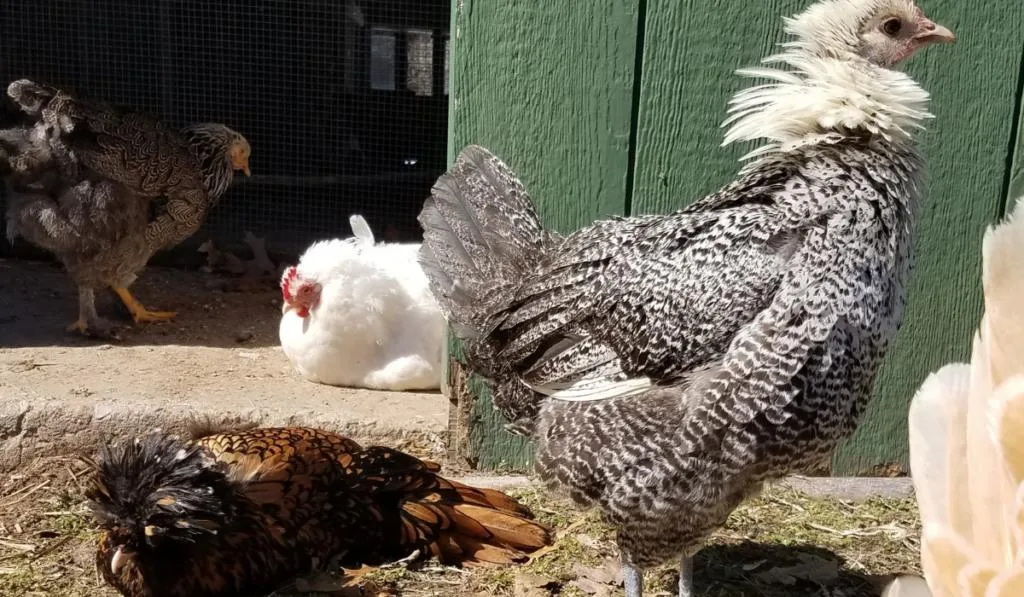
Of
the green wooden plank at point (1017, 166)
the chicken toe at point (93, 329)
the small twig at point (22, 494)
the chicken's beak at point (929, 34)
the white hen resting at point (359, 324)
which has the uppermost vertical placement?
the chicken's beak at point (929, 34)

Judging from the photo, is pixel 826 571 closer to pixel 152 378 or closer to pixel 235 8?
pixel 152 378

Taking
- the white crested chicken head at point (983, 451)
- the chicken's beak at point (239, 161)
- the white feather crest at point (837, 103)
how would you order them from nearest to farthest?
the white crested chicken head at point (983, 451) → the white feather crest at point (837, 103) → the chicken's beak at point (239, 161)

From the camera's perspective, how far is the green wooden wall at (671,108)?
3346mm

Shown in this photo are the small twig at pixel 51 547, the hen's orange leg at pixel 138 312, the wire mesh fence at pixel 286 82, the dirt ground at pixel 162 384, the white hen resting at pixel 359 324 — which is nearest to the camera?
the small twig at pixel 51 547

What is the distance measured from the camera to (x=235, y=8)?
6.64 metres

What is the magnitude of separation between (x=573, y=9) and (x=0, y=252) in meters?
5.08

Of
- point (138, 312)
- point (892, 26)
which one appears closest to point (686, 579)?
point (892, 26)

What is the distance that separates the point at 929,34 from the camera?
266 cm

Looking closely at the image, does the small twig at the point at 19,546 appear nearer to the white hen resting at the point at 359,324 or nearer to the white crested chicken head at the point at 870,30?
the white hen resting at the point at 359,324

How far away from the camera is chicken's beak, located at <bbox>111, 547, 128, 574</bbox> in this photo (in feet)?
9.24

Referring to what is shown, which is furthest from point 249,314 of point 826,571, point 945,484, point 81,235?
point 945,484

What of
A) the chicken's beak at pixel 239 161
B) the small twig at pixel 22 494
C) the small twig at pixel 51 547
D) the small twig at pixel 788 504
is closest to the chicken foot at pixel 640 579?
the small twig at pixel 788 504

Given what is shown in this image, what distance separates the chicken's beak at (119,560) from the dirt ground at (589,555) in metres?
0.26

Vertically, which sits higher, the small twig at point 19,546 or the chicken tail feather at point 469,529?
the chicken tail feather at point 469,529
